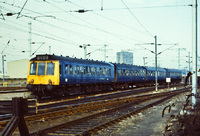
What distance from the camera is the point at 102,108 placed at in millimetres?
16406

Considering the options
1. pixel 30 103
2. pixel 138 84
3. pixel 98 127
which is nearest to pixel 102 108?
pixel 98 127

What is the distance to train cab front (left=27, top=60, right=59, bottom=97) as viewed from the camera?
69.8 feet

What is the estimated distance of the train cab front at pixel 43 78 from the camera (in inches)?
838

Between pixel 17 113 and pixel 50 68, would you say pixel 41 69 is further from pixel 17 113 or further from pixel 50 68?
pixel 17 113

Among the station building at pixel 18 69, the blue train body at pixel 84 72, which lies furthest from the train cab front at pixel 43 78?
the station building at pixel 18 69

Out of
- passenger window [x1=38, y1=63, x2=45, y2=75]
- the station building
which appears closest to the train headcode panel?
passenger window [x1=38, y1=63, x2=45, y2=75]

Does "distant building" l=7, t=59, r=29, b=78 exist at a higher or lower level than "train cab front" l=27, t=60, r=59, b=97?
higher

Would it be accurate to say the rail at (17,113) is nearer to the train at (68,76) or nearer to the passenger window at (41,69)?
the train at (68,76)

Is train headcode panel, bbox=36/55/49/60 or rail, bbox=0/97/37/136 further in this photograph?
train headcode panel, bbox=36/55/49/60

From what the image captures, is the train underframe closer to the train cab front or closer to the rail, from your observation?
the train cab front

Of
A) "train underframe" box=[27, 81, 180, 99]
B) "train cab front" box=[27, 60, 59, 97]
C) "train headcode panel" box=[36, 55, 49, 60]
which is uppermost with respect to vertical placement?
"train headcode panel" box=[36, 55, 49, 60]

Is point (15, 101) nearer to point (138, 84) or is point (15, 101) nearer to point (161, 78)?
point (138, 84)

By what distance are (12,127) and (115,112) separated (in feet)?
30.9

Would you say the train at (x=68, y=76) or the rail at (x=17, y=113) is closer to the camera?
the rail at (x=17, y=113)
